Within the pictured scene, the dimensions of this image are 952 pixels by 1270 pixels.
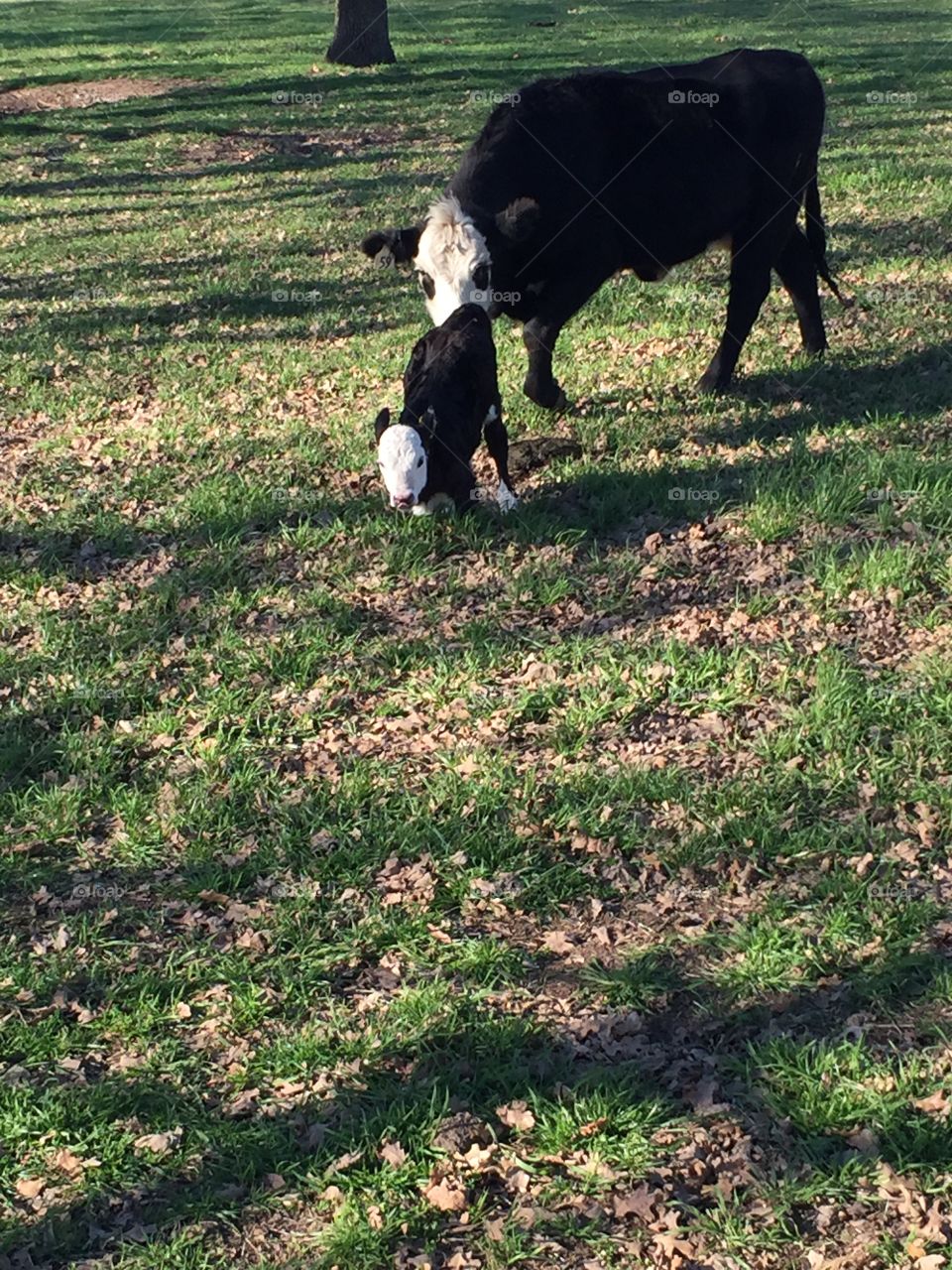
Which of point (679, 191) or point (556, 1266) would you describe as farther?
point (679, 191)

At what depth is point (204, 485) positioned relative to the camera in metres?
8.17

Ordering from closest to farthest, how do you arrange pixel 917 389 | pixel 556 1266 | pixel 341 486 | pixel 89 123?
pixel 556 1266 < pixel 341 486 < pixel 917 389 < pixel 89 123

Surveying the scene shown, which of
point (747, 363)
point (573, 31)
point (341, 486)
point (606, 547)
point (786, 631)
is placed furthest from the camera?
point (573, 31)

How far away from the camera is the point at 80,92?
2377 centimetres

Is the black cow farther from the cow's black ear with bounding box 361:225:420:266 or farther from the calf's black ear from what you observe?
the calf's black ear

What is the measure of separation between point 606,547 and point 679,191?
102 inches

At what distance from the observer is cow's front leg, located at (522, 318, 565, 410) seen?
8156 millimetres

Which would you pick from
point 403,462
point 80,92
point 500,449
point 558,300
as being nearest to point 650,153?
point 558,300

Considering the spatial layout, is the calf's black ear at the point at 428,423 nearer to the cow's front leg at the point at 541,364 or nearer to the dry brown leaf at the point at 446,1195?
the cow's front leg at the point at 541,364

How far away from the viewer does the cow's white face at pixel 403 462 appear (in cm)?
669

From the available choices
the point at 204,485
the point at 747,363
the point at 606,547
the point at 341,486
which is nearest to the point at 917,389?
the point at 747,363

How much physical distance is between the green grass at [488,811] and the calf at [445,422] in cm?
29

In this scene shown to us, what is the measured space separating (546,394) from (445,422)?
1.64 m

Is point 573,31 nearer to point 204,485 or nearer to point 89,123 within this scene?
point 89,123
